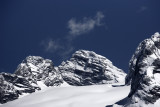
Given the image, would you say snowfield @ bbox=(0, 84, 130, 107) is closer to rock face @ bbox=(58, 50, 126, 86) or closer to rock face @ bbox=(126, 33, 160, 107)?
rock face @ bbox=(126, 33, 160, 107)

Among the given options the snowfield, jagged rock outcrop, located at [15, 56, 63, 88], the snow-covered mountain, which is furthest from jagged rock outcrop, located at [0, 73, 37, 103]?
jagged rock outcrop, located at [15, 56, 63, 88]

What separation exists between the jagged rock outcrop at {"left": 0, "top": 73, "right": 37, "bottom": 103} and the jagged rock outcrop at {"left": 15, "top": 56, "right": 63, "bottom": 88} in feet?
19.2

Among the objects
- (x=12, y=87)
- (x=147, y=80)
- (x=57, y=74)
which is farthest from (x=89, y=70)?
(x=147, y=80)

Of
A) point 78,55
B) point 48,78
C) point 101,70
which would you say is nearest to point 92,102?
point 48,78

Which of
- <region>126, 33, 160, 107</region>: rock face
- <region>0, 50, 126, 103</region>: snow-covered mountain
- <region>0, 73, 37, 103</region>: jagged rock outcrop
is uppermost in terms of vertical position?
<region>0, 50, 126, 103</region>: snow-covered mountain

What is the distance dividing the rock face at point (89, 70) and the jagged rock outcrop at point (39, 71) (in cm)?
964

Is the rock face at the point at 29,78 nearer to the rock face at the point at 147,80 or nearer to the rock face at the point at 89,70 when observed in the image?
the rock face at the point at 89,70

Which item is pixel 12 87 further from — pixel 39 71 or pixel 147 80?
pixel 147 80

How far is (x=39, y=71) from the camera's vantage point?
151m

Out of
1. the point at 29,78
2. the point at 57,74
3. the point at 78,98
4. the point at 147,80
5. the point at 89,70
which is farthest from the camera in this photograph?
the point at 89,70

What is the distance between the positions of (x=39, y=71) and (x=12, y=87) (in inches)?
961

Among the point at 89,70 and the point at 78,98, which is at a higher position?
the point at 89,70

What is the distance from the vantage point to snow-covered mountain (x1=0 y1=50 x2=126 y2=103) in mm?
131000

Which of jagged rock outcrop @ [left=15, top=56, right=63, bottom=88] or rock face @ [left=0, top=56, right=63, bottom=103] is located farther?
jagged rock outcrop @ [left=15, top=56, right=63, bottom=88]
